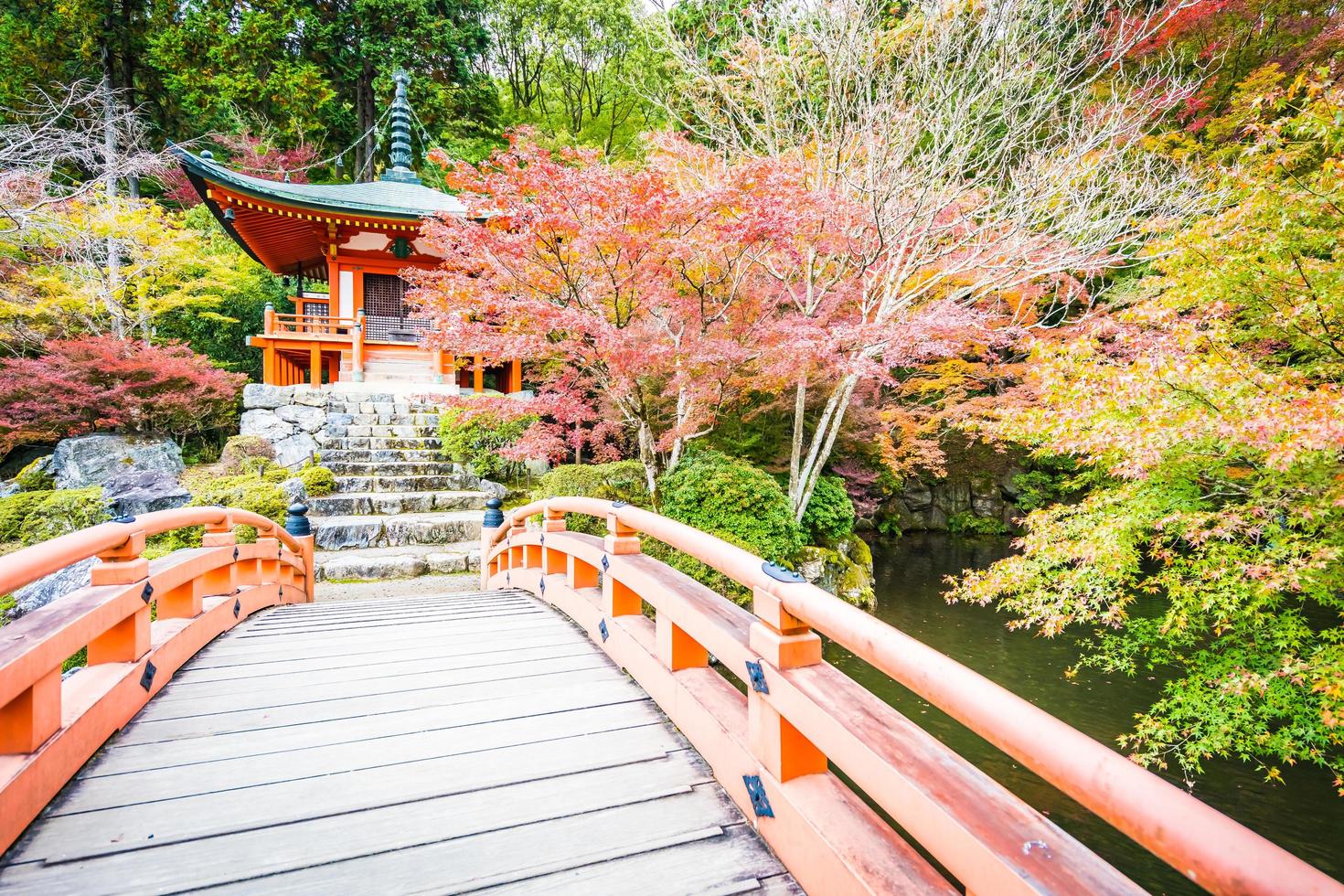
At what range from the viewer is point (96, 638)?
1.91 metres

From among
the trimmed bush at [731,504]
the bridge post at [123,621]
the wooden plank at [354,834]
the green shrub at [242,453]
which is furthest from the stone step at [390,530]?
the wooden plank at [354,834]

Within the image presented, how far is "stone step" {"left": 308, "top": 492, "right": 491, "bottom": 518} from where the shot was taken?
6734mm

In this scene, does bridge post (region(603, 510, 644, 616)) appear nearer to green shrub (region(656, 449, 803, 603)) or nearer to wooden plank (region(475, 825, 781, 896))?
wooden plank (region(475, 825, 781, 896))

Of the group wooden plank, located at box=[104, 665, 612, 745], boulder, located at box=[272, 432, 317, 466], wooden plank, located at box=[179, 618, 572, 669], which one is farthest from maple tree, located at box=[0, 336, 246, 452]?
wooden plank, located at box=[104, 665, 612, 745]

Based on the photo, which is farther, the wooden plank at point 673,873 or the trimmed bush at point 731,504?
the trimmed bush at point 731,504

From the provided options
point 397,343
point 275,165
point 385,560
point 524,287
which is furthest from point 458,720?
point 275,165

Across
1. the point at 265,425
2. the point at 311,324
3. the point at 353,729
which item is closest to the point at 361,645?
the point at 353,729

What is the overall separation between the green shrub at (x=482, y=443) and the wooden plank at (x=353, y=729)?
6.16 metres

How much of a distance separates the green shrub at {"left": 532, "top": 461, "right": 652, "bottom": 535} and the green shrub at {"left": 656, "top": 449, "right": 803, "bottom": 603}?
330 millimetres

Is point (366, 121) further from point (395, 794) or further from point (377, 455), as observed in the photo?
point (395, 794)

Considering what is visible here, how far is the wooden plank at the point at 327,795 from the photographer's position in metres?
1.42

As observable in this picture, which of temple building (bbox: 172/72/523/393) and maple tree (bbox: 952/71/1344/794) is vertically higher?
temple building (bbox: 172/72/523/393)

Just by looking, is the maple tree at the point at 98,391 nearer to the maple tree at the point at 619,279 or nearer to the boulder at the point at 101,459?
the boulder at the point at 101,459

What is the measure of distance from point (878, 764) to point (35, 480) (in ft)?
37.6
